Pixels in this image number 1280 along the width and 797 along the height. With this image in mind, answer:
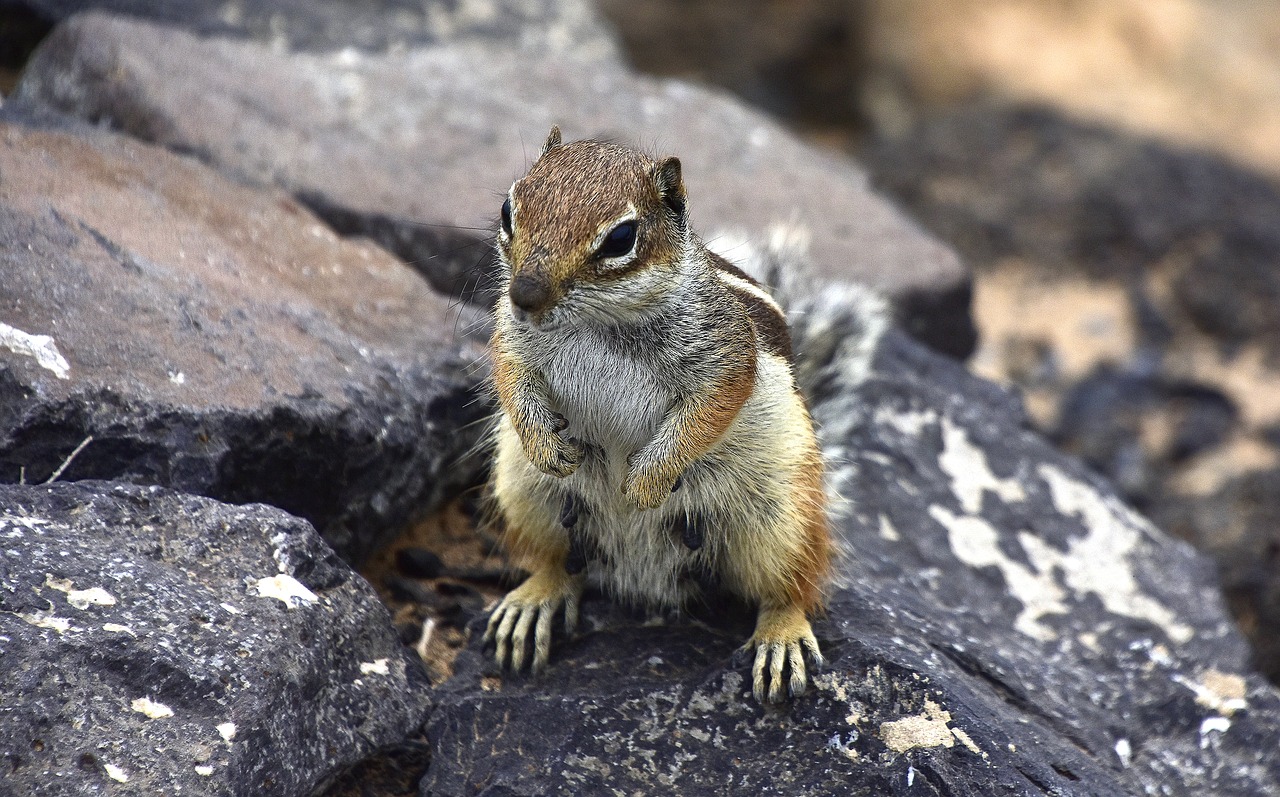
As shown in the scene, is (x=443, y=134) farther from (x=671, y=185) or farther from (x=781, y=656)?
(x=781, y=656)

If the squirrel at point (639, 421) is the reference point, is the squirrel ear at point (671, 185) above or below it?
above

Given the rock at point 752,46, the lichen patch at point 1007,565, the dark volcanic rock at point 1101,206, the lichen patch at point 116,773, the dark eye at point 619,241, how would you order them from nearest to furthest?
the lichen patch at point 116,773 → the dark eye at point 619,241 → the lichen patch at point 1007,565 → the dark volcanic rock at point 1101,206 → the rock at point 752,46

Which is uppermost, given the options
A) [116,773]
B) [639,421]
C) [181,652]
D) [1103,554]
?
[639,421]

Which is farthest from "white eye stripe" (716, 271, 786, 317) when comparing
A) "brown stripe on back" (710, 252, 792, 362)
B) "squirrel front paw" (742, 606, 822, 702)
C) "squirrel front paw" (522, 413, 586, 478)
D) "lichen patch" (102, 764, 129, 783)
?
"lichen patch" (102, 764, 129, 783)

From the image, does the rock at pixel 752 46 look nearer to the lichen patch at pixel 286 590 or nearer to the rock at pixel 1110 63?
the rock at pixel 1110 63

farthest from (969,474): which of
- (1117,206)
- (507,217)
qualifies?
(1117,206)

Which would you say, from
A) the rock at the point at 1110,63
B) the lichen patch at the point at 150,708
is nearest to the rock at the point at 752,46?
the rock at the point at 1110,63

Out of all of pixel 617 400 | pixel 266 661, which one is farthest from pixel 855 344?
pixel 266 661
